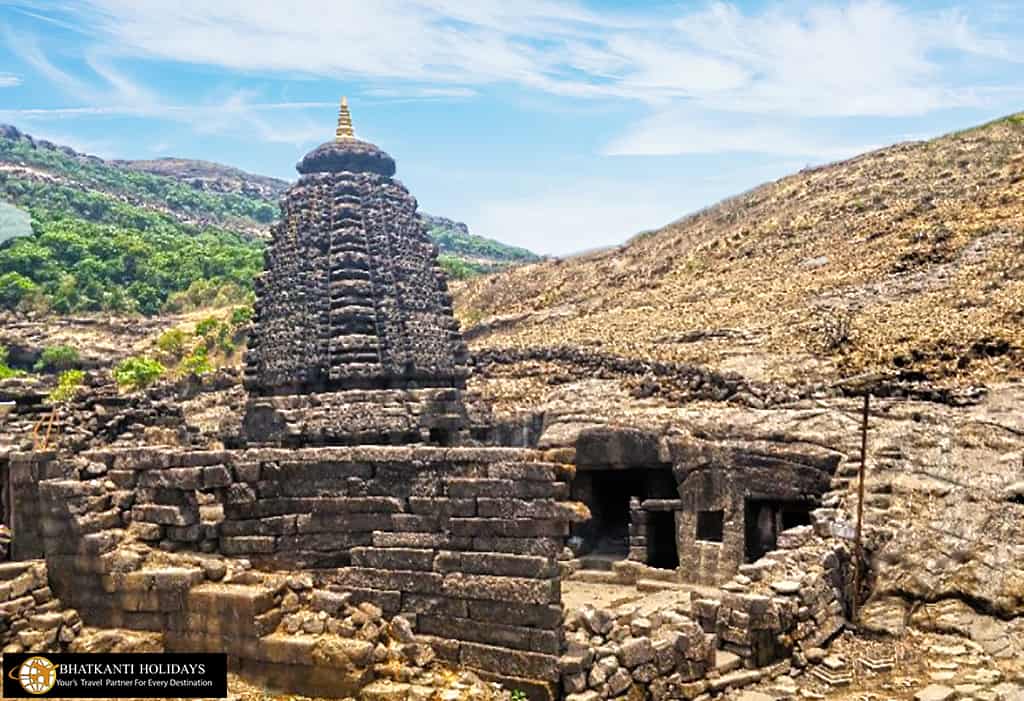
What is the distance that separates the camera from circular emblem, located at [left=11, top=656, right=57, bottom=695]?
8.68 m

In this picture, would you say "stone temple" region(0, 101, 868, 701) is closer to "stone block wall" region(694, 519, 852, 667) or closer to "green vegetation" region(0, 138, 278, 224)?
"stone block wall" region(694, 519, 852, 667)

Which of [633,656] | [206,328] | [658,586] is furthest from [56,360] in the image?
[633,656]

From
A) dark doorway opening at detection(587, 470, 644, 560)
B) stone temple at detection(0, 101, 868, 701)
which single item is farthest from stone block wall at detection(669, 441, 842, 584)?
stone temple at detection(0, 101, 868, 701)

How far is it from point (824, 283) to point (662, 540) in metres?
19.9

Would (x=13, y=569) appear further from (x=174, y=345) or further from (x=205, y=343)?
(x=174, y=345)

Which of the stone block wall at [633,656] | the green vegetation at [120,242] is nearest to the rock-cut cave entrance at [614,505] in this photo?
the stone block wall at [633,656]

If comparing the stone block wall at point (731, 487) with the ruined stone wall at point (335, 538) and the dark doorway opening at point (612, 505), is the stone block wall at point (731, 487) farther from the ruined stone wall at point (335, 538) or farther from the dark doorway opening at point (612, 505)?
the ruined stone wall at point (335, 538)

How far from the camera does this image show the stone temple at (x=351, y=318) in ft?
67.9

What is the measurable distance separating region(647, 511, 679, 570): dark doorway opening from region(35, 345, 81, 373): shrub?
157 ft

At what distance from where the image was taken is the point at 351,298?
21953 millimetres

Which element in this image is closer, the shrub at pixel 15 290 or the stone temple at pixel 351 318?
the stone temple at pixel 351 318

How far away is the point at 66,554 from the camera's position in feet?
32.2

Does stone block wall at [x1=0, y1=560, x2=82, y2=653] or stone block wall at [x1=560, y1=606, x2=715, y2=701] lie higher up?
stone block wall at [x1=0, y1=560, x2=82, y2=653]

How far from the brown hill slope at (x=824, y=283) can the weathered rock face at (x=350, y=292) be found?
8.51m
